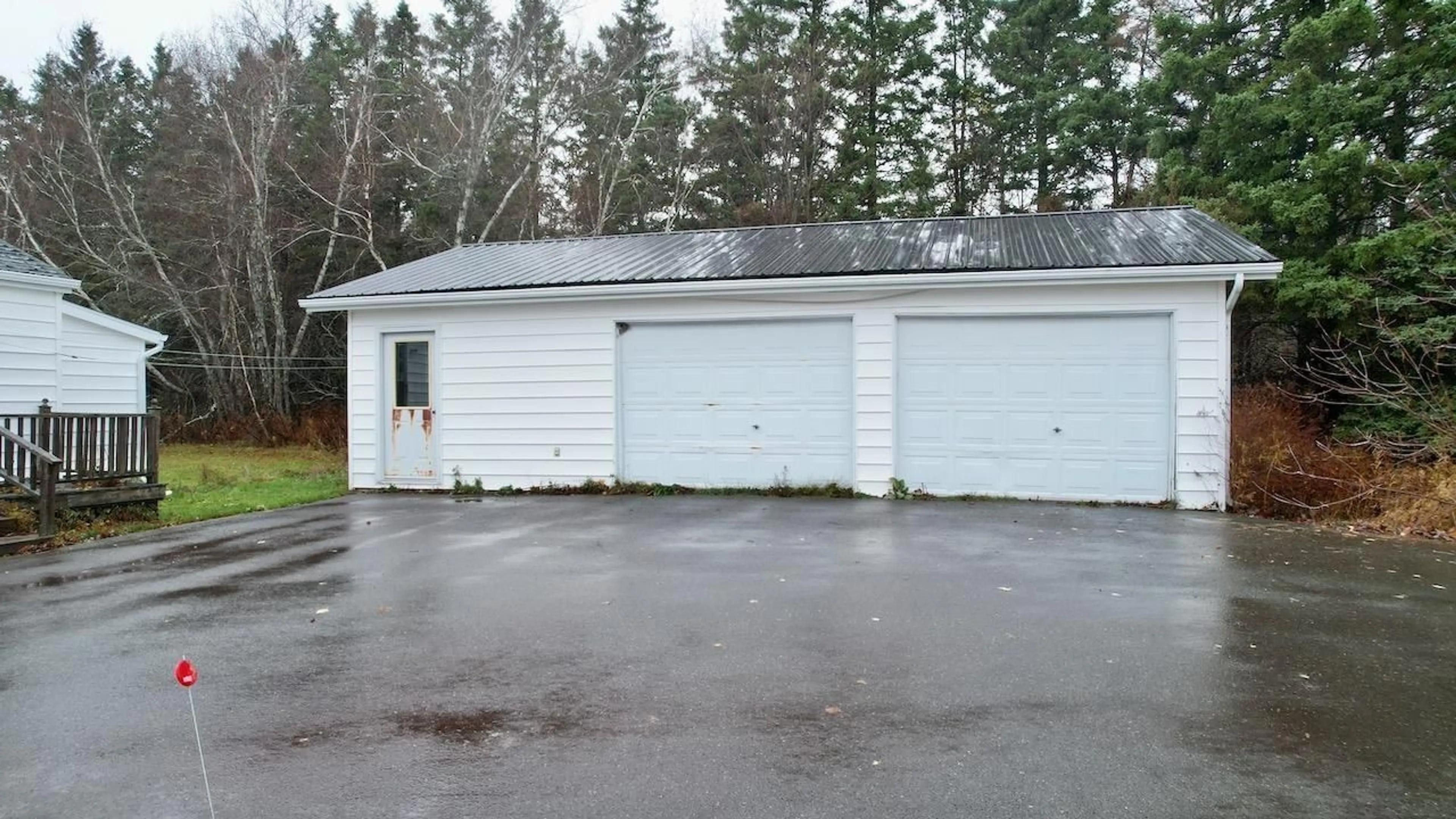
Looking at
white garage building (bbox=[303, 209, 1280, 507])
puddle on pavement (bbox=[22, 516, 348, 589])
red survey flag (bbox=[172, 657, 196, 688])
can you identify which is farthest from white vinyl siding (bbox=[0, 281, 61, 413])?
red survey flag (bbox=[172, 657, 196, 688])

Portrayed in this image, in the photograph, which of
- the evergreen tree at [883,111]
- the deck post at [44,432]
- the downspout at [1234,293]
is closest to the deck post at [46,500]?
the deck post at [44,432]

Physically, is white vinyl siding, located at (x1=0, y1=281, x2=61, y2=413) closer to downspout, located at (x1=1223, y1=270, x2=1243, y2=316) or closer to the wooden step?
the wooden step

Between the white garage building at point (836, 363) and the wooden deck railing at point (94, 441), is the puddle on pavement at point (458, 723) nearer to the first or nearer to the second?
the wooden deck railing at point (94, 441)

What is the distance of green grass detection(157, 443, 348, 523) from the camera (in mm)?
10234

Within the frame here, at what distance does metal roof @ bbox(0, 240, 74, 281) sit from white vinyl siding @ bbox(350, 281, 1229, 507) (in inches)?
155

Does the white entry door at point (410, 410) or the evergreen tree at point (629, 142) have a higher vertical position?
the evergreen tree at point (629, 142)

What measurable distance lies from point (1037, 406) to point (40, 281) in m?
12.5

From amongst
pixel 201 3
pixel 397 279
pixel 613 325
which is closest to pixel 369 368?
pixel 397 279

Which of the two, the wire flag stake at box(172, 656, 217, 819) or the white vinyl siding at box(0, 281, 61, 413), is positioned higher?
the white vinyl siding at box(0, 281, 61, 413)

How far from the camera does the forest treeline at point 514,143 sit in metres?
22.9

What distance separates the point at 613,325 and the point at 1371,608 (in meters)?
8.27

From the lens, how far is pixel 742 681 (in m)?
3.90

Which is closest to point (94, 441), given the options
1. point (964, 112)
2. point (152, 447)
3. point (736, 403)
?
point (152, 447)

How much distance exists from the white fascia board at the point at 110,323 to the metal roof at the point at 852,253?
482cm
